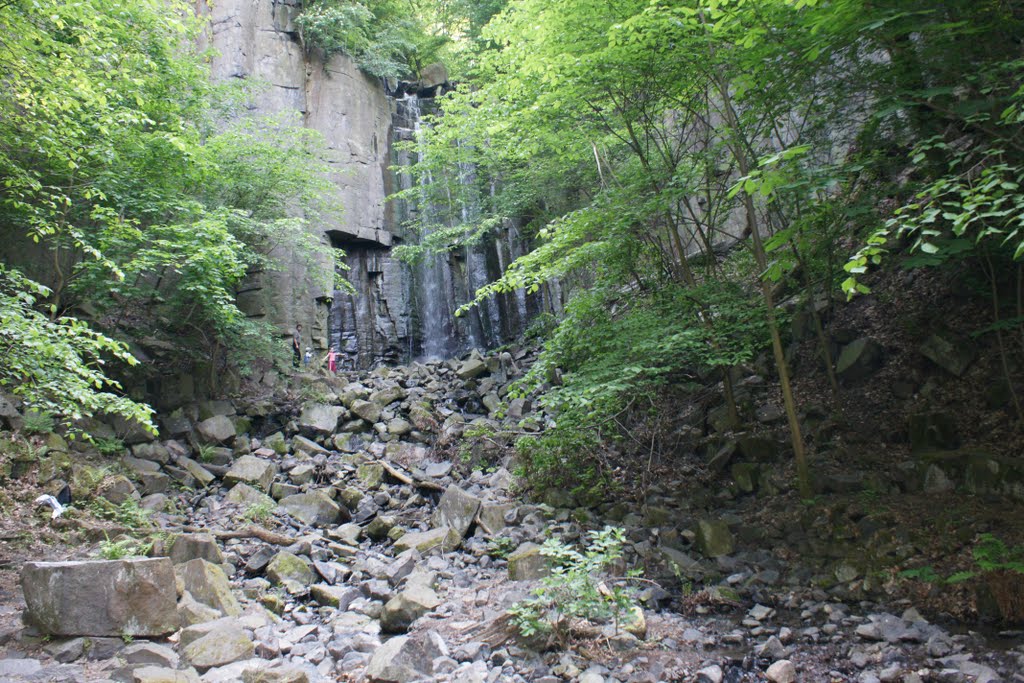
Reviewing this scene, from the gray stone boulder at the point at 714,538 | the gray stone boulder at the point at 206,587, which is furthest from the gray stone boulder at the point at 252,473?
the gray stone boulder at the point at 714,538

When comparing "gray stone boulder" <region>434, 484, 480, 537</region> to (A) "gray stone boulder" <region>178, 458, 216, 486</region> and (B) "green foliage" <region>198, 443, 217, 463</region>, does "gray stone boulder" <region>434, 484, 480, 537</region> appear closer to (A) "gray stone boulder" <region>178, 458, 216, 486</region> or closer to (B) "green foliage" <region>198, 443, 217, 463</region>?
(A) "gray stone boulder" <region>178, 458, 216, 486</region>

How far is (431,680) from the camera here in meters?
3.97

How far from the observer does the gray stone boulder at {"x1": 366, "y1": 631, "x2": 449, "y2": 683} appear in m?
3.95

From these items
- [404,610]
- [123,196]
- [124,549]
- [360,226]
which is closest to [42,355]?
[124,549]

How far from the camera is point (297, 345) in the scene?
14344mm

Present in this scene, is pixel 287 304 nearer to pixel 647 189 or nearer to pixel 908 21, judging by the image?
pixel 647 189

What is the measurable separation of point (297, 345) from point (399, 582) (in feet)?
31.3

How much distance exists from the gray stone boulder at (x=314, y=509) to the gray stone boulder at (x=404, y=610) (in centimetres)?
326

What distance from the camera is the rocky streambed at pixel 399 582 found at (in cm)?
405

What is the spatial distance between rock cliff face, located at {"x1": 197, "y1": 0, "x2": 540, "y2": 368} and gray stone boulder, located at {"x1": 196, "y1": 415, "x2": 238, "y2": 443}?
529cm

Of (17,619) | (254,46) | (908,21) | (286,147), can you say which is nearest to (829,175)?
(908,21)

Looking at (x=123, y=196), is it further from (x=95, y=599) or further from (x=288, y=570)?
(x=95, y=599)

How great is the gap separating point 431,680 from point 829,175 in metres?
4.74

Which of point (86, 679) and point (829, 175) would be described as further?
point (829, 175)
